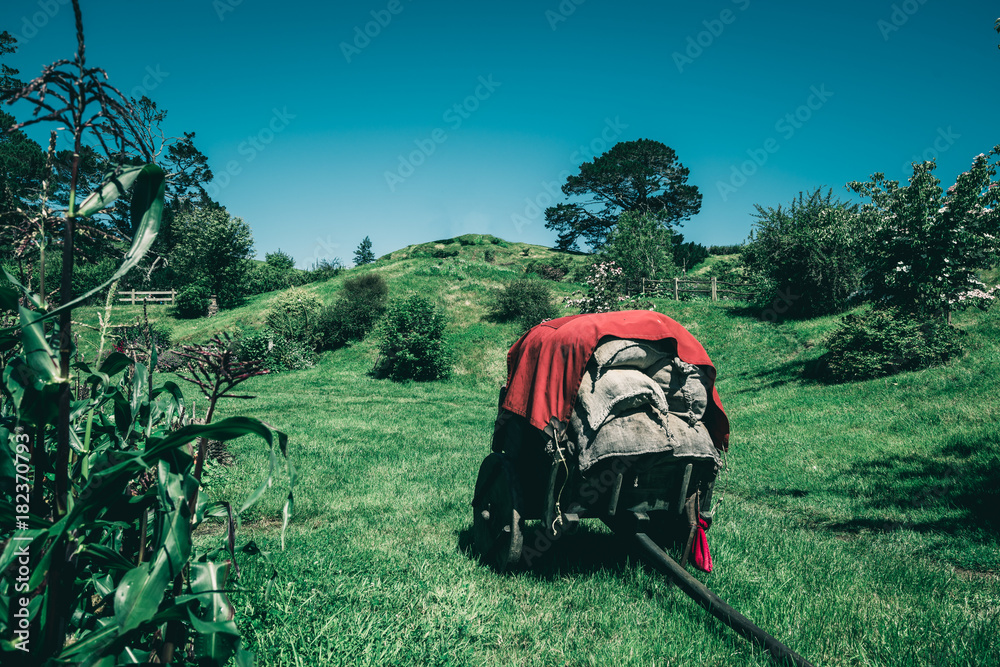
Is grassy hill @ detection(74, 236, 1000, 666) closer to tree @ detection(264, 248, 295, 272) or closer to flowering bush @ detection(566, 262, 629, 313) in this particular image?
flowering bush @ detection(566, 262, 629, 313)

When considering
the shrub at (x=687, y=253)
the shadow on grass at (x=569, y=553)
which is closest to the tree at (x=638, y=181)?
the shrub at (x=687, y=253)

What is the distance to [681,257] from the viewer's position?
49.2m

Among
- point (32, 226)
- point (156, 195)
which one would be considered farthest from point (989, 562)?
point (32, 226)

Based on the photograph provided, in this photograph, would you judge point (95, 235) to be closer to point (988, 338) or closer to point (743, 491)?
point (743, 491)

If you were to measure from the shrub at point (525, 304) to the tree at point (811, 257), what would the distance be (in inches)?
423

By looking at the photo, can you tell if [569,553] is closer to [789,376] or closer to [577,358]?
[577,358]

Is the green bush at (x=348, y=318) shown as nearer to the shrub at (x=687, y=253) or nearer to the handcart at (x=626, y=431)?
the handcart at (x=626, y=431)

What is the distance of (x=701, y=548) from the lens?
4383mm

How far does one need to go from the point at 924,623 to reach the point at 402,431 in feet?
33.9

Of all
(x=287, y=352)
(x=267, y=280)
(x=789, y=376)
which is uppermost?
(x=267, y=280)

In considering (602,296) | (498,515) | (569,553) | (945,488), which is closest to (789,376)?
(602,296)

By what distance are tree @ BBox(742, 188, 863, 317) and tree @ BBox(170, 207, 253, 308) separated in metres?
34.3

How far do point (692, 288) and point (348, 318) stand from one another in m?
20.4

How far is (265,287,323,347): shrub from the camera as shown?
25.7 metres
